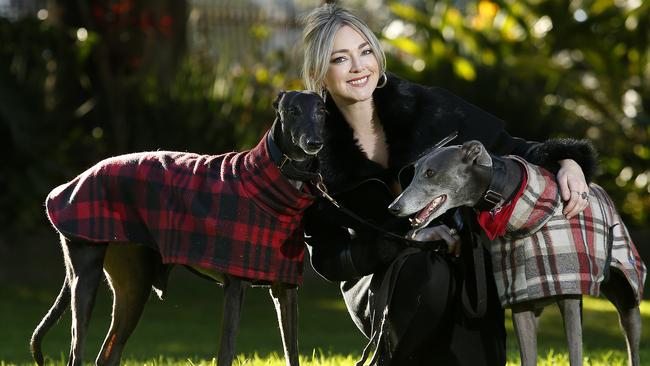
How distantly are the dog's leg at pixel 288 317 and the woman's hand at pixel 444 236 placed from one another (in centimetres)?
54

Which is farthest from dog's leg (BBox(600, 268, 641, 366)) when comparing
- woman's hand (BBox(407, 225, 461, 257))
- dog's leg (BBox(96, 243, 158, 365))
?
dog's leg (BBox(96, 243, 158, 365))

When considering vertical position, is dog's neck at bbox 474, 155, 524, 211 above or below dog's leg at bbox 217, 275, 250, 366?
above

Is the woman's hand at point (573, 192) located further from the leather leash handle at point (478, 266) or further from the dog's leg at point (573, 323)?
the leather leash handle at point (478, 266)

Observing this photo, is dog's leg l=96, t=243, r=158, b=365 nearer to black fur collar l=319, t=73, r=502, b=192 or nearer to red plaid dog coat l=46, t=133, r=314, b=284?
red plaid dog coat l=46, t=133, r=314, b=284

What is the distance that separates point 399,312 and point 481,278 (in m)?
0.41

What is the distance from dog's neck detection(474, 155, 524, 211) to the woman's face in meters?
0.81

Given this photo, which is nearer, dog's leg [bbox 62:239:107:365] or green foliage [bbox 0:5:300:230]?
dog's leg [bbox 62:239:107:365]

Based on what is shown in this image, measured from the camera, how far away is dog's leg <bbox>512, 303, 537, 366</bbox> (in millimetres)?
3879

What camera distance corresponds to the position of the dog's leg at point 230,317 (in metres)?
3.86

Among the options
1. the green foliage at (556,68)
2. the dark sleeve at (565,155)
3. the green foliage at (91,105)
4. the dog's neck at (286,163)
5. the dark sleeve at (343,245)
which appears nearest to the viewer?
the dog's neck at (286,163)

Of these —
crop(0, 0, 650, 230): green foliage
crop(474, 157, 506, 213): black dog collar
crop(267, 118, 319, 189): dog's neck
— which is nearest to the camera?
crop(474, 157, 506, 213): black dog collar

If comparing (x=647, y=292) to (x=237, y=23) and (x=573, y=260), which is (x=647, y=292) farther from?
(x=237, y=23)

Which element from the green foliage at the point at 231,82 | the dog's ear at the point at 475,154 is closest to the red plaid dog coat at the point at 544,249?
the dog's ear at the point at 475,154

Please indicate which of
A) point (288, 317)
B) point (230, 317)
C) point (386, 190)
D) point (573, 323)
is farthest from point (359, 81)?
point (573, 323)
